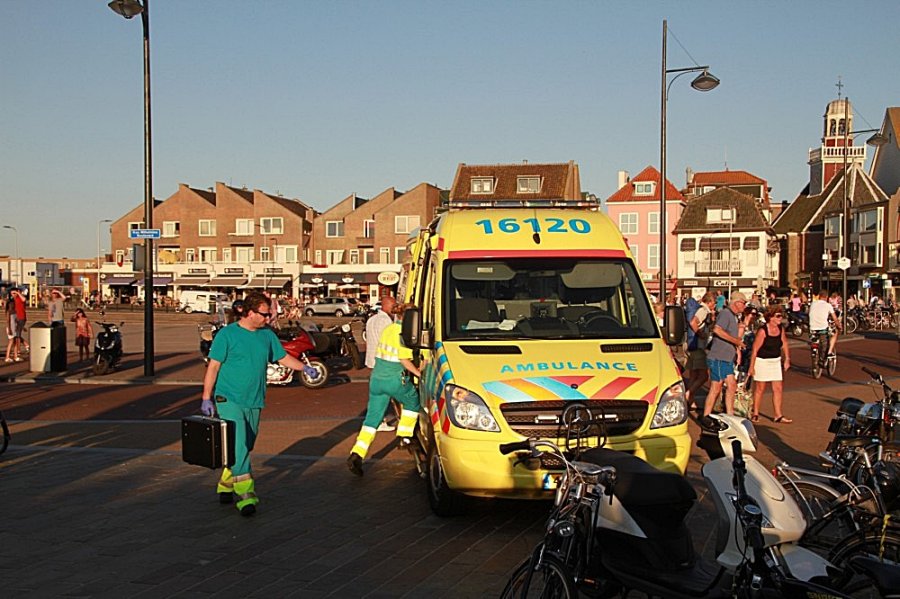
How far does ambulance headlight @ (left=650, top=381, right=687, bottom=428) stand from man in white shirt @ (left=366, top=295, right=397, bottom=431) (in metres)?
5.45

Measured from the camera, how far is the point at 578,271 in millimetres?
8539

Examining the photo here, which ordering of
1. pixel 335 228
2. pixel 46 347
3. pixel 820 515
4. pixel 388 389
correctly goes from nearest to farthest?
1. pixel 820 515
2. pixel 388 389
3. pixel 46 347
4. pixel 335 228

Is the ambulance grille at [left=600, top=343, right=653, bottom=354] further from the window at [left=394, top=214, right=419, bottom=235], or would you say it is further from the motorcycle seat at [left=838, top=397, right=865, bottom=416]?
the window at [left=394, top=214, right=419, bottom=235]

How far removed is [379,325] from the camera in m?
13.2

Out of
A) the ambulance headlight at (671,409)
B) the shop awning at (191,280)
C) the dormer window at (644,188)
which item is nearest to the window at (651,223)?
the dormer window at (644,188)

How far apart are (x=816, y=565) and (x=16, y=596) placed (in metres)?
4.67

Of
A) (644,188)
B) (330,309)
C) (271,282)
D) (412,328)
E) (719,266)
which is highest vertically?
(644,188)

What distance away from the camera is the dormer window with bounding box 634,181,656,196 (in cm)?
7656

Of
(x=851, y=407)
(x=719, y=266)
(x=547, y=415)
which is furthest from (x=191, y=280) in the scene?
(x=851, y=407)

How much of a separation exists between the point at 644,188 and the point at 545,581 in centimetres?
7526

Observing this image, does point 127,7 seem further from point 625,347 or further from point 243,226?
point 243,226

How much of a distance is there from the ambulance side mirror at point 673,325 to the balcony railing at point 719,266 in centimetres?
6910

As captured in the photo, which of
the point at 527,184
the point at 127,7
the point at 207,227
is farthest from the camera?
the point at 207,227

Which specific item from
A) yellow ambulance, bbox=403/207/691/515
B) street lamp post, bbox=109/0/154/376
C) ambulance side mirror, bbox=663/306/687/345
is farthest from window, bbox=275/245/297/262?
ambulance side mirror, bbox=663/306/687/345
